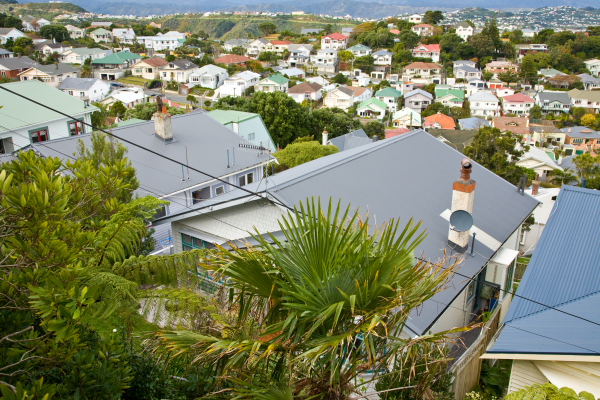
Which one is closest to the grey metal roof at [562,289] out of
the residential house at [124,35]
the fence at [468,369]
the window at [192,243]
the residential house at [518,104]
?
the fence at [468,369]

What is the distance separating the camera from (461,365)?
30.2 ft

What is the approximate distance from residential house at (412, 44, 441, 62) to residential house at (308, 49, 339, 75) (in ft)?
71.2

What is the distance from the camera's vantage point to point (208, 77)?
9244 centimetres

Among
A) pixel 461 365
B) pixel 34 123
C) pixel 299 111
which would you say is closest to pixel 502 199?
pixel 461 365

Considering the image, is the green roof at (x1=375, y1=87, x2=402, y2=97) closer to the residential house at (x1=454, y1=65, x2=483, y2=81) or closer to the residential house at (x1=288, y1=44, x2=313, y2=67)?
the residential house at (x1=454, y1=65, x2=483, y2=81)

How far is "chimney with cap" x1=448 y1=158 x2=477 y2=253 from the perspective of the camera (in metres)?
12.0

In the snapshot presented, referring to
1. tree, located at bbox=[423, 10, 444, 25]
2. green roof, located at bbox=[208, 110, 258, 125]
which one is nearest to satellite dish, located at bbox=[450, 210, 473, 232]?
green roof, located at bbox=[208, 110, 258, 125]

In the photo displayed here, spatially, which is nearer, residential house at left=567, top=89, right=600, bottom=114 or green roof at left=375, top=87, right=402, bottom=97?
green roof at left=375, top=87, right=402, bottom=97

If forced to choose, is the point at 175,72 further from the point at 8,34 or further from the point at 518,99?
the point at 518,99

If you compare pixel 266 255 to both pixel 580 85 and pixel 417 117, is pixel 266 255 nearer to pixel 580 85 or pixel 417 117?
pixel 417 117

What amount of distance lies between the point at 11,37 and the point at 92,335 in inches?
4902

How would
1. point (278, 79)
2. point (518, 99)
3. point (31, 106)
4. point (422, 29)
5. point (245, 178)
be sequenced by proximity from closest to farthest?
point (245, 178) < point (31, 106) < point (518, 99) < point (278, 79) < point (422, 29)

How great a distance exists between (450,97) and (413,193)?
8137 centimetres

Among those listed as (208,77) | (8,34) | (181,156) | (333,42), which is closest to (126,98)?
(208,77)
